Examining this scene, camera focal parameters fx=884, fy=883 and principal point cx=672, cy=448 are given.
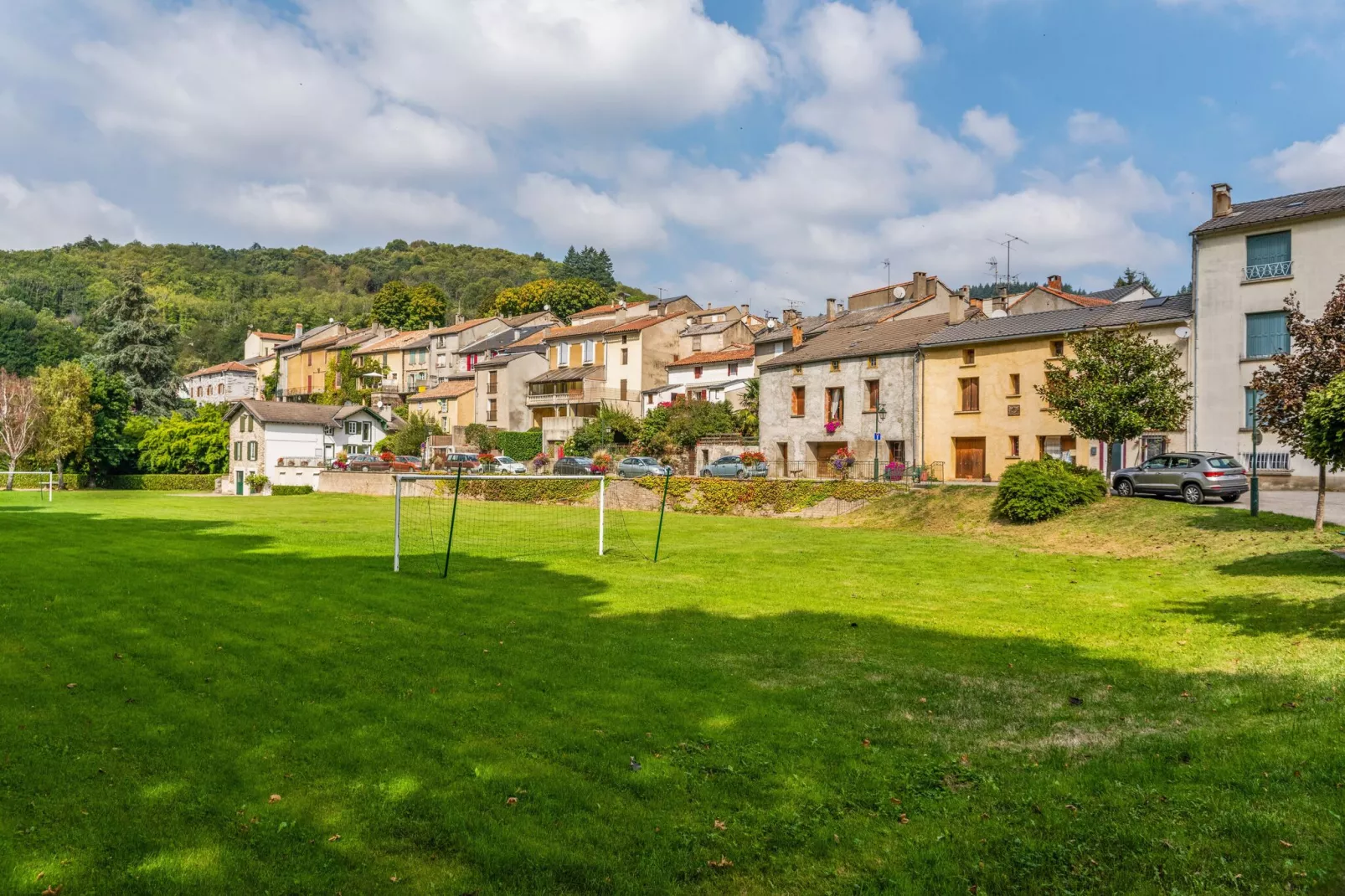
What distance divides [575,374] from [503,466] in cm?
1781

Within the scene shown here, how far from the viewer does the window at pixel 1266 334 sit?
37.5m

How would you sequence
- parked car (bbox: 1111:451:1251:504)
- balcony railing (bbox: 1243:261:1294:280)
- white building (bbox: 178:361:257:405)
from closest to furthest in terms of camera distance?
parked car (bbox: 1111:451:1251:504) → balcony railing (bbox: 1243:261:1294:280) → white building (bbox: 178:361:257:405)

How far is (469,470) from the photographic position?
196 ft

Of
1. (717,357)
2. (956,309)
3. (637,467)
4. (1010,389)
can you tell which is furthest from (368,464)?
(1010,389)

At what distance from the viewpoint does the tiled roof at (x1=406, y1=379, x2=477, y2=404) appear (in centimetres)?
8912

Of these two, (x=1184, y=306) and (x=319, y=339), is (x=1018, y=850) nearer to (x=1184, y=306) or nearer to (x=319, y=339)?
(x=1184, y=306)

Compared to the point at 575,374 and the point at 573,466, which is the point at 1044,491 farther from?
the point at 575,374

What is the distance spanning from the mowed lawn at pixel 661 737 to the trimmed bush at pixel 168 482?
63007 mm

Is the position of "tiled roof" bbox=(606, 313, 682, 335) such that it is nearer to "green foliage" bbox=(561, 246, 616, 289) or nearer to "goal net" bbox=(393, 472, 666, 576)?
"goal net" bbox=(393, 472, 666, 576)

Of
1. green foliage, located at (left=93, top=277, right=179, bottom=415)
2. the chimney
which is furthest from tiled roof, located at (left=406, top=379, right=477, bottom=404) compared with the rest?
the chimney

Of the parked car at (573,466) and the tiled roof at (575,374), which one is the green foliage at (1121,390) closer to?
the parked car at (573,466)

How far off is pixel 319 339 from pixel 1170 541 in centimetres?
11552

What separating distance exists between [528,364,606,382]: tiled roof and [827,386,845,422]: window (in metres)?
31.9

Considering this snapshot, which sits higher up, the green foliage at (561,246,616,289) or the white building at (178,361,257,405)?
the green foliage at (561,246,616,289)
